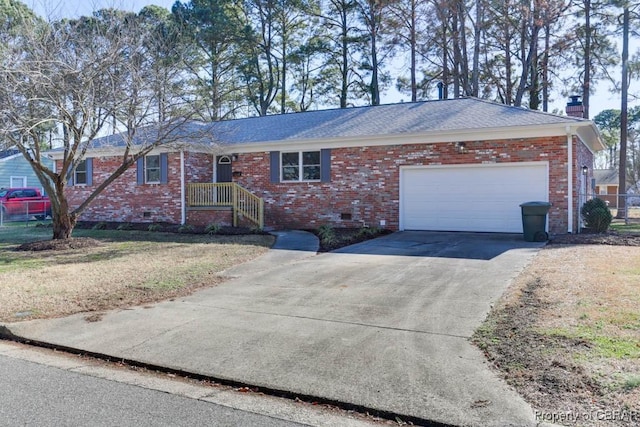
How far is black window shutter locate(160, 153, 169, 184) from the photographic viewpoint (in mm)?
18766

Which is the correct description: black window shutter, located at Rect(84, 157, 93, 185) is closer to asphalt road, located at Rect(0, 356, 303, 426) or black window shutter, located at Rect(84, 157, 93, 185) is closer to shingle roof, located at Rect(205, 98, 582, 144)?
shingle roof, located at Rect(205, 98, 582, 144)

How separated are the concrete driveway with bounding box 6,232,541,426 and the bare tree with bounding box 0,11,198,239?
232 inches

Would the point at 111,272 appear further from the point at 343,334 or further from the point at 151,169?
the point at 151,169

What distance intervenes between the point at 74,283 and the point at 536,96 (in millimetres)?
27379

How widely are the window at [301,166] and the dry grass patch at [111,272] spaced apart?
344 cm

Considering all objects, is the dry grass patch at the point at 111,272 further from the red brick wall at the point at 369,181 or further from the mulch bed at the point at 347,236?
the red brick wall at the point at 369,181

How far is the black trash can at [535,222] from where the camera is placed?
12398mm

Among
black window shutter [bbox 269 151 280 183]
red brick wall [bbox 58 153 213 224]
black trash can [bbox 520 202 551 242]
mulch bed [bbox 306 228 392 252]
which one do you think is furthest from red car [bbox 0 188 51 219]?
black trash can [bbox 520 202 551 242]

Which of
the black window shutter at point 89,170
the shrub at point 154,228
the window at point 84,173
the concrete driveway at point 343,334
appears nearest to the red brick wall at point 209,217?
the shrub at point 154,228

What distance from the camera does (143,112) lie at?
1301 centimetres

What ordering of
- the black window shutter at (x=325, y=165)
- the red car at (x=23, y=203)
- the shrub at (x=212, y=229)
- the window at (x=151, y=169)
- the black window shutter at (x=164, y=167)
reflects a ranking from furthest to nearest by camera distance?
the red car at (x=23, y=203), the window at (x=151, y=169), the black window shutter at (x=164, y=167), the black window shutter at (x=325, y=165), the shrub at (x=212, y=229)

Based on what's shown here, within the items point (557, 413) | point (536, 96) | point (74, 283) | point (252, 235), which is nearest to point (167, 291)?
point (74, 283)

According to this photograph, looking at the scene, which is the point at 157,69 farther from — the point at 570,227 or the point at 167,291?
the point at 570,227

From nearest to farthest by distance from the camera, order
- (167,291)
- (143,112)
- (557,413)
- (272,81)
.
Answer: (557,413), (167,291), (143,112), (272,81)
